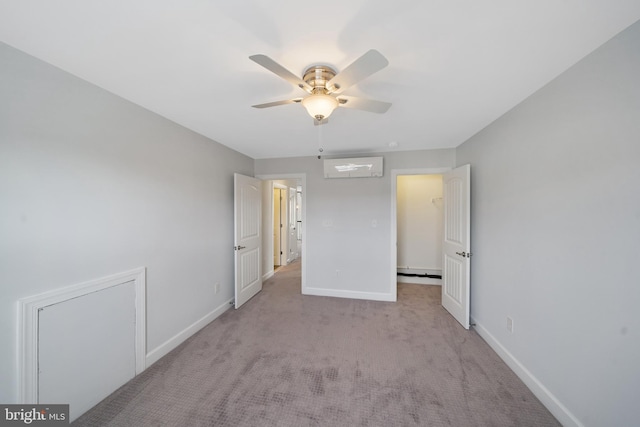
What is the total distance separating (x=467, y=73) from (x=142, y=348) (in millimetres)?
3290

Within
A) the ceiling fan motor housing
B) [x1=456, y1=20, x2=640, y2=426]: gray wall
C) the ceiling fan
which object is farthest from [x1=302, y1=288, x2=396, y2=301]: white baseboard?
the ceiling fan motor housing

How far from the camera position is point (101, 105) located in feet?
5.28

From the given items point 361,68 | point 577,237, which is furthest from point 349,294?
point 361,68

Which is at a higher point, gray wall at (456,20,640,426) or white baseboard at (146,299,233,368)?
gray wall at (456,20,640,426)

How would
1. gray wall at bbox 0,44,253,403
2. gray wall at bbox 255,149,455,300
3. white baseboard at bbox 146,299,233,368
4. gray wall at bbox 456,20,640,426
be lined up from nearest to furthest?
gray wall at bbox 456,20,640,426, gray wall at bbox 0,44,253,403, white baseboard at bbox 146,299,233,368, gray wall at bbox 255,149,455,300

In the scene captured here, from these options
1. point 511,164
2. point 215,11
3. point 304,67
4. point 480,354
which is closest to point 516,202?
point 511,164

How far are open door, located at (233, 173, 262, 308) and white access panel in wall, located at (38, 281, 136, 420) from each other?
1355 mm

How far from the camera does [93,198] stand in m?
1.56

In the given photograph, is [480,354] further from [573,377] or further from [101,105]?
[101,105]

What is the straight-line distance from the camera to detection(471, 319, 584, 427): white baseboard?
1409 millimetres

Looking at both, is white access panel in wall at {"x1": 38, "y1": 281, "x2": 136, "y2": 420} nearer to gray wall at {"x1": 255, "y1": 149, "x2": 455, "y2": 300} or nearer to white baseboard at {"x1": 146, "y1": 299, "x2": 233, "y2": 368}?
white baseboard at {"x1": 146, "y1": 299, "x2": 233, "y2": 368}

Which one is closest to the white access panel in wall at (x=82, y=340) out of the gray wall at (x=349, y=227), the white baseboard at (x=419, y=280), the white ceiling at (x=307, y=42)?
the white ceiling at (x=307, y=42)

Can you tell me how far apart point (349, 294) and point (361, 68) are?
3.16 meters

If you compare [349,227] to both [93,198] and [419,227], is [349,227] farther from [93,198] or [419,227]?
[93,198]
